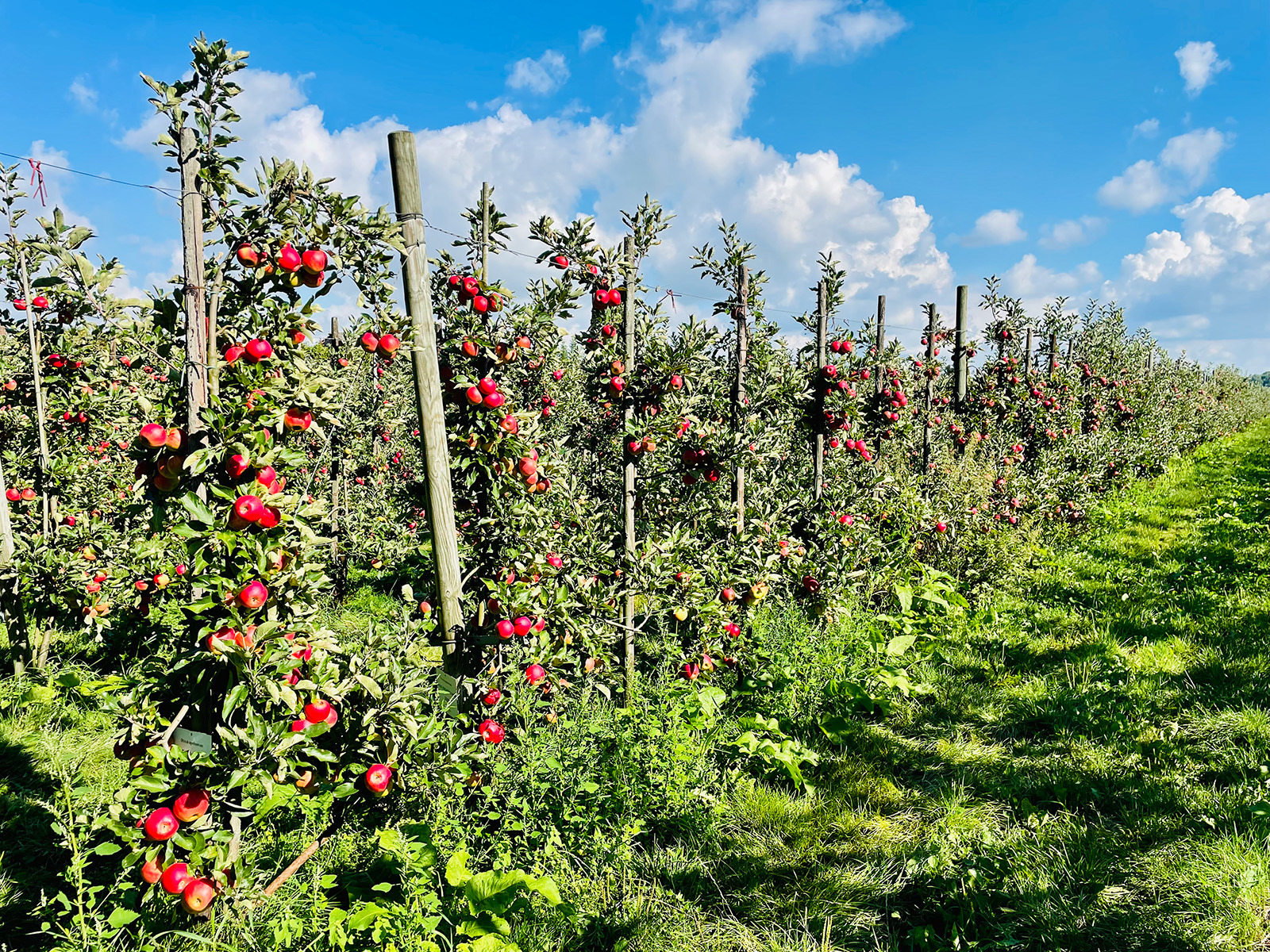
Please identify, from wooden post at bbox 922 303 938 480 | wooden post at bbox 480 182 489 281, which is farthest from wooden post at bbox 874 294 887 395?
wooden post at bbox 480 182 489 281

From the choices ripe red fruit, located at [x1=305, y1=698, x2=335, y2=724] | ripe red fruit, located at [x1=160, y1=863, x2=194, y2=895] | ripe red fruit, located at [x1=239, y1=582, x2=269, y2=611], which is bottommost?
ripe red fruit, located at [x1=160, y1=863, x2=194, y2=895]

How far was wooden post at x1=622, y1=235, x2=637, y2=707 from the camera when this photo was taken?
4.21 metres

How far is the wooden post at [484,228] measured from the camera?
3.52 m

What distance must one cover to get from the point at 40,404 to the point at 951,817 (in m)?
6.36

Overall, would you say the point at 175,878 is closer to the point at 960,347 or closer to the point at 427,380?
the point at 427,380

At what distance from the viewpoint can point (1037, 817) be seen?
10.5ft

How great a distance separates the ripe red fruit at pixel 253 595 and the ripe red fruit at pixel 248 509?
0.24 meters

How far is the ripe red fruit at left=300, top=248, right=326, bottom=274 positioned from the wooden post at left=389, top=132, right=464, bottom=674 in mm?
500

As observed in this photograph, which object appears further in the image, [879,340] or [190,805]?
[879,340]

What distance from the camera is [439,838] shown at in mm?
2926

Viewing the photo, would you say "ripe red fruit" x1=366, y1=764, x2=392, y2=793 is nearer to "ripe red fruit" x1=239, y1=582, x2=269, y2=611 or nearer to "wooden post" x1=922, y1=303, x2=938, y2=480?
"ripe red fruit" x1=239, y1=582, x2=269, y2=611

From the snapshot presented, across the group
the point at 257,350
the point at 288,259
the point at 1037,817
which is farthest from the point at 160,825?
the point at 1037,817

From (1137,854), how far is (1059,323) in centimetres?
967

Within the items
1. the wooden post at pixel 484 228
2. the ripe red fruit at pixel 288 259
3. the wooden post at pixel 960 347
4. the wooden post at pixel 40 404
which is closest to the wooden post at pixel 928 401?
Answer: the wooden post at pixel 960 347
